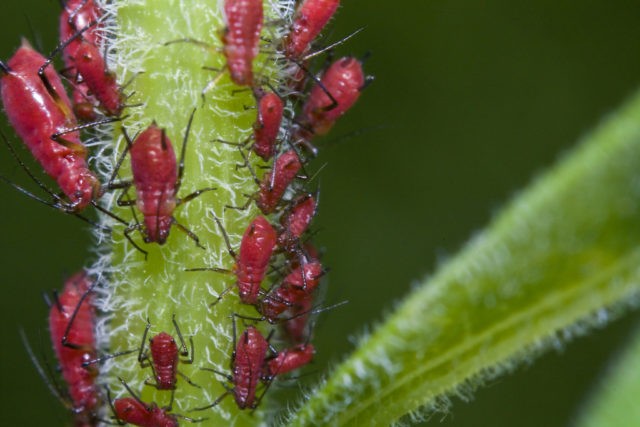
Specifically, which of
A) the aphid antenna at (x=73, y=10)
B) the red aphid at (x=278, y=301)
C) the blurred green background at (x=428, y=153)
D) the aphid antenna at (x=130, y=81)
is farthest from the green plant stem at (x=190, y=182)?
the blurred green background at (x=428, y=153)

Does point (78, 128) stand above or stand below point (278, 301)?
above

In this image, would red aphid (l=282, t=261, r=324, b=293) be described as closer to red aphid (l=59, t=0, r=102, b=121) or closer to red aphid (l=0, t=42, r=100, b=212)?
red aphid (l=0, t=42, r=100, b=212)

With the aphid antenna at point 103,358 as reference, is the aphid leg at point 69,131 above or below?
above

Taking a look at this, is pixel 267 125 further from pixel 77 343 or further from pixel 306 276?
pixel 77 343

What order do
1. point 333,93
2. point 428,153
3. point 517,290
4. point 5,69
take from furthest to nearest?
point 428,153, point 333,93, point 5,69, point 517,290

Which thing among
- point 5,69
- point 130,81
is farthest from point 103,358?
point 5,69

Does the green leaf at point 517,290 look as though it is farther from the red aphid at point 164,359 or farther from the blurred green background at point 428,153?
the blurred green background at point 428,153

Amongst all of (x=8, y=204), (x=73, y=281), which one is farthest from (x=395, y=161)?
(x=73, y=281)
